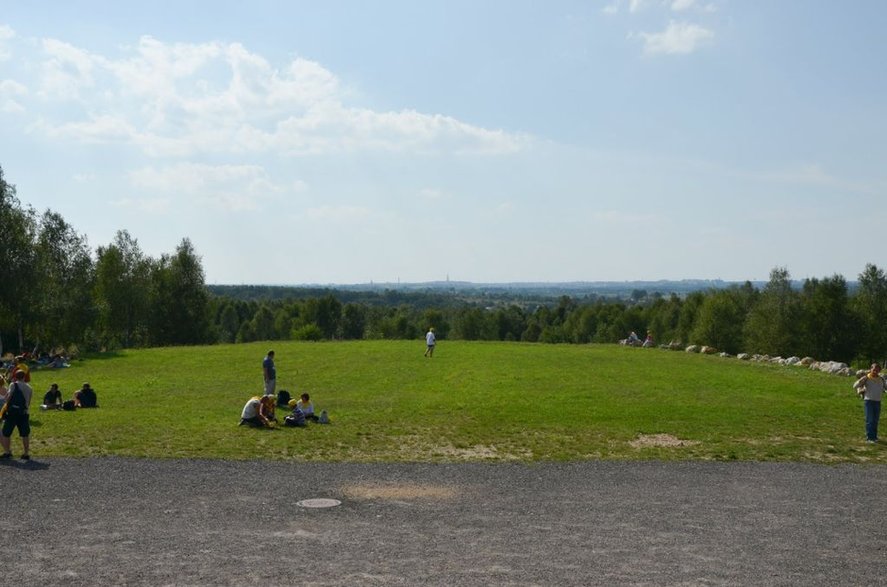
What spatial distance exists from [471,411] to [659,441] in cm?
749

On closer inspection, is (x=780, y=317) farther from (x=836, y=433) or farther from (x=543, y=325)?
(x=543, y=325)

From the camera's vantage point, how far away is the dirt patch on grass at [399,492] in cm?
1612

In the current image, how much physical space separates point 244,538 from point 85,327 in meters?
62.5

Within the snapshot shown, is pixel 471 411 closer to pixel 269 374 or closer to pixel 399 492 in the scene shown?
pixel 269 374

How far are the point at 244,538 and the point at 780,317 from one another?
86396 mm

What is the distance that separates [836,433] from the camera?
24.3 metres

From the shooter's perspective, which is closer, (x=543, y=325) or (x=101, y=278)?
(x=101, y=278)

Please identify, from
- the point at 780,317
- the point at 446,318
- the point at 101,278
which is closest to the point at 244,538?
the point at 101,278

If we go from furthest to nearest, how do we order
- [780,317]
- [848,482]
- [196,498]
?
[780,317] → [848,482] → [196,498]

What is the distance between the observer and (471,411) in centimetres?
2769

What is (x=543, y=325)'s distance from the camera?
578ft

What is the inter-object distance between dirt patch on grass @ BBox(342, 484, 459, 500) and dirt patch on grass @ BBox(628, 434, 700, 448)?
7.90 meters

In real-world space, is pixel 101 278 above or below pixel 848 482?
above

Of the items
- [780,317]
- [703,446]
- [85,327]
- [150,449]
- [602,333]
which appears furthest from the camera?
[602,333]
